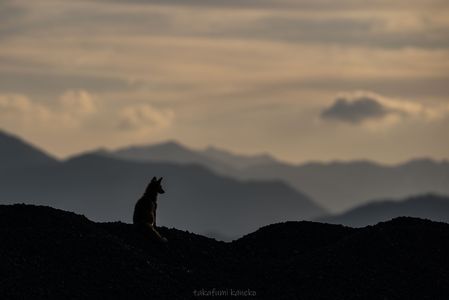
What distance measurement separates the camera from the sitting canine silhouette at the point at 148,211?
3634 centimetres

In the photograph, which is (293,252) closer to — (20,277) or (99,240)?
(99,240)

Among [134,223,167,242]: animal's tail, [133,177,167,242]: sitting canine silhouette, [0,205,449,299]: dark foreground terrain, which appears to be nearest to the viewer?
[0,205,449,299]: dark foreground terrain

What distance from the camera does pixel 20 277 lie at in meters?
32.3

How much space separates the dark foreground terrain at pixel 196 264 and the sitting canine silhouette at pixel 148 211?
36 cm

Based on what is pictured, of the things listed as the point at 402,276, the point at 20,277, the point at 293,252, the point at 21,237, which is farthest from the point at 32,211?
the point at 402,276

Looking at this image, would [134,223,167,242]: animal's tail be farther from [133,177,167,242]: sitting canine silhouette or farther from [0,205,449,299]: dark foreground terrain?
[0,205,449,299]: dark foreground terrain

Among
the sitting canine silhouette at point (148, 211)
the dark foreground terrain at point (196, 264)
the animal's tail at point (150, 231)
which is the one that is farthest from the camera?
the animal's tail at point (150, 231)

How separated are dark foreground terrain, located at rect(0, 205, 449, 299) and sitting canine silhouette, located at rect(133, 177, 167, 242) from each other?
1.19ft

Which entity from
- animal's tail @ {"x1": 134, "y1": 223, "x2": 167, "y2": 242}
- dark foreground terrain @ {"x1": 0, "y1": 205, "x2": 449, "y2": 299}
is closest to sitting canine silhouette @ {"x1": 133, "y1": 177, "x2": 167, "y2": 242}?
animal's tail @ {"x1": 134, "y1": 223, "x2": 167, "y2": 242}

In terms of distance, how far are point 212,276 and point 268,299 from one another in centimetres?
257

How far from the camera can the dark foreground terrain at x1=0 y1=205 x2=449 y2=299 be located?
32656 millimetres

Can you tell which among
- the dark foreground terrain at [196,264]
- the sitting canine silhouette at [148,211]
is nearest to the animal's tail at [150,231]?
the sitting canine silhouette at [148,211]

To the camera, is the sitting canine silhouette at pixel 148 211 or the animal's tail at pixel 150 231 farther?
the animal's tail at pixel 150 231

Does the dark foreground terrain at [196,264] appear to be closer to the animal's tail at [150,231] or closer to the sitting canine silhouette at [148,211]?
the animal's tail at [150,231]
